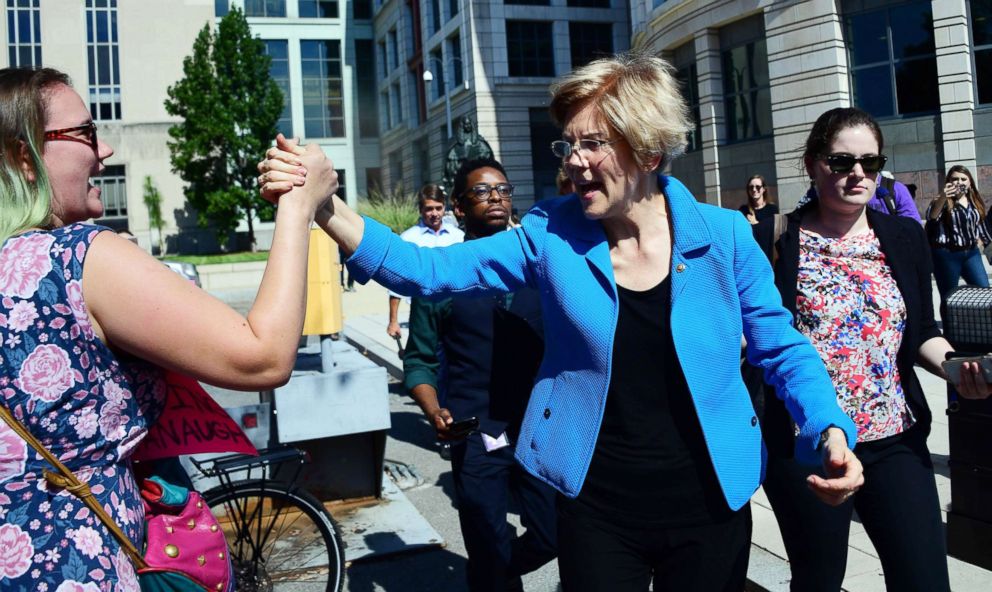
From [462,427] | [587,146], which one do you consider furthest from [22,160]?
[462,427]

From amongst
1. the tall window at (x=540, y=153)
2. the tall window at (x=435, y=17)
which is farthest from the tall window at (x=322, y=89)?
the tall window at (x=540, y=153)

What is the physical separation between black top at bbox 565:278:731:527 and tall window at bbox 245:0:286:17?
195 feet

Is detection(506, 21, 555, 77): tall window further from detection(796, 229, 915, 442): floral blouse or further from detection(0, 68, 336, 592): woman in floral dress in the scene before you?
detection(0, 68, 336, 592): woman in floral dress

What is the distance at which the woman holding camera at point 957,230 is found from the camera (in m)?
9.70

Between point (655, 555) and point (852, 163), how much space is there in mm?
1652

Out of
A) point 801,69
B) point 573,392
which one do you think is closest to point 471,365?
point 573,392

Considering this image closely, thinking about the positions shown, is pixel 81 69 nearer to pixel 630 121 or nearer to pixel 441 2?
pixel 441 2

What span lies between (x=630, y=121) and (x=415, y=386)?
6.52 ft

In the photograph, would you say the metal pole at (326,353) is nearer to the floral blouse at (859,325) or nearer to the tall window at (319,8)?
the floral blouse at (859,325)

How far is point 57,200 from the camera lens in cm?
183

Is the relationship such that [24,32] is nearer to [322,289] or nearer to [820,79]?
[820,79]

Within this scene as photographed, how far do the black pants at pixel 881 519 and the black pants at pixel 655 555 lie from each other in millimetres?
699

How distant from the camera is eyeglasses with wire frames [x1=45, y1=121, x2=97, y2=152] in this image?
1818mm

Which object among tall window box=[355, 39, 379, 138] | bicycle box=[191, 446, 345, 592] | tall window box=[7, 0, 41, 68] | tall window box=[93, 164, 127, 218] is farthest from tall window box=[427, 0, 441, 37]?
bicycle box=[191, 446, 345, 592]
